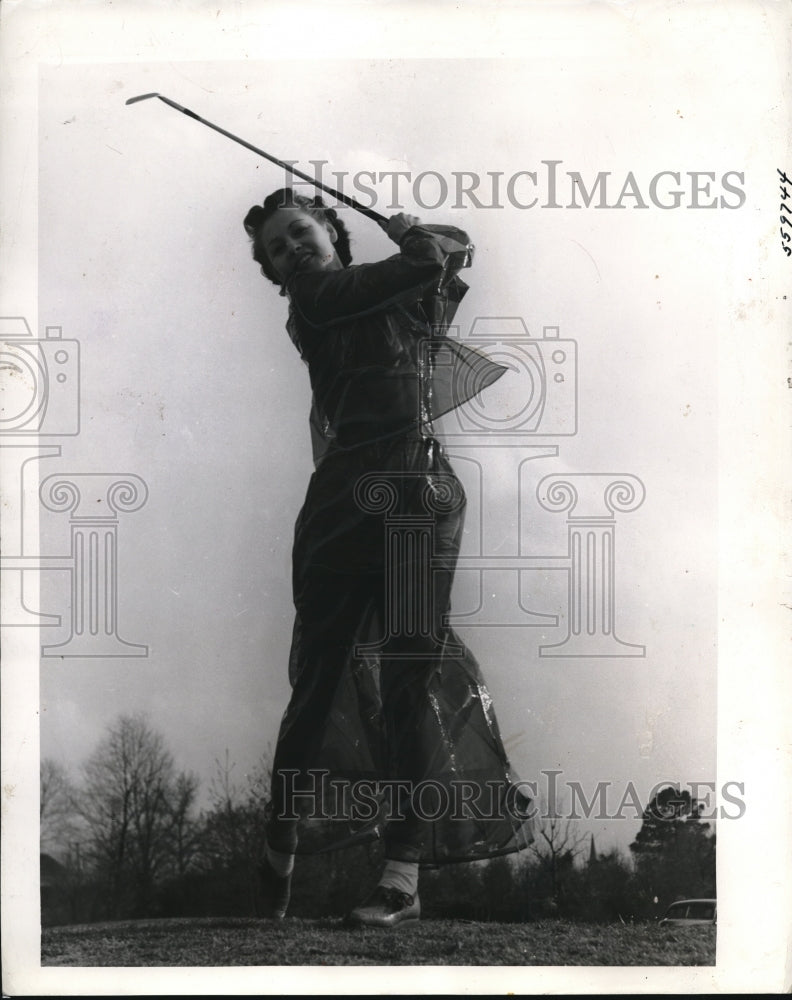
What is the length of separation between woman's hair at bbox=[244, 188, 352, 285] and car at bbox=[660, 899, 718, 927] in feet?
5.88

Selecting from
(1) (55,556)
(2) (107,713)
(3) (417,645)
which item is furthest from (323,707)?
(1) (55,556)

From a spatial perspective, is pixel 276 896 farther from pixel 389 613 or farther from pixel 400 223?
pixel 400 223

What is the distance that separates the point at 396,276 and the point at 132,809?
4.84ft

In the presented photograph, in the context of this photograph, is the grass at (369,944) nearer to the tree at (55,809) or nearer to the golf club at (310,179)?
the tree at (55,809)

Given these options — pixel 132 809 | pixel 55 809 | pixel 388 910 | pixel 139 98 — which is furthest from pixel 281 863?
pixel 139 98

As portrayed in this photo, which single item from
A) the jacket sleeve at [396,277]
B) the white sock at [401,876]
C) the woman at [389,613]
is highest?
the jacket sleeve at [396,277]

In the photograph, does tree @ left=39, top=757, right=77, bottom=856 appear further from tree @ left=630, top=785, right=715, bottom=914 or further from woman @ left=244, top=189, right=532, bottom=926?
tree @ left=630, top=785, right=715, bottom=914

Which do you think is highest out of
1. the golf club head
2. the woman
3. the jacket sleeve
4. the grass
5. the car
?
the golf club head

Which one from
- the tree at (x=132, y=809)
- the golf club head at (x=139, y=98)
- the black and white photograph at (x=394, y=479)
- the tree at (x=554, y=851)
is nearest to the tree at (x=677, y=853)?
the black and white photograph at (x=394, y=479)

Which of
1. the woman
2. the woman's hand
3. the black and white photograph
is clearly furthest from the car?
the woman's hand

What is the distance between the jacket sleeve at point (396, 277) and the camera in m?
2.50

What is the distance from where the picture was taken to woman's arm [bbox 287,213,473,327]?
2.50 metres

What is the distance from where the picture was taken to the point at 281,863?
8.11ft

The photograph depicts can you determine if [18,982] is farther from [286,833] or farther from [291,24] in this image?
[291,24]
